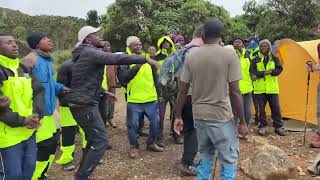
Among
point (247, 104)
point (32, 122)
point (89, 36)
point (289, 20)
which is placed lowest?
point (247, 104)

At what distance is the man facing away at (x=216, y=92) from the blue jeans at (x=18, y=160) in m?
1.69

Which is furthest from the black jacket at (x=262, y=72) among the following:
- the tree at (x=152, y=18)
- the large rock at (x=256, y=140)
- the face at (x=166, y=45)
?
the tree at (x=152, y=18)

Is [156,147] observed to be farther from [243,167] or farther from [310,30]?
[310,30]

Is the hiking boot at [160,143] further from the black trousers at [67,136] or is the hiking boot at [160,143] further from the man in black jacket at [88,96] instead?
the man in black jacket at [88,96]

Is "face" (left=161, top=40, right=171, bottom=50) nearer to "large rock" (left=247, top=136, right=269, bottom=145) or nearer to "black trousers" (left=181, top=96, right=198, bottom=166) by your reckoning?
"large rock" (left=247, top=136, right=269, bottom=145)

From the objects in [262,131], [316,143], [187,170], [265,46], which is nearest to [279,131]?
[262,131]

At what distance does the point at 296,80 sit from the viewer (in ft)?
30.3

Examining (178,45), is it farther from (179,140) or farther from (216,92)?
(216,92)

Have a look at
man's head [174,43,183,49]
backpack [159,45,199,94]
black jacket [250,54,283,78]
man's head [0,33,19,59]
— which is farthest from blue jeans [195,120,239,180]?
black jacket [250,54,283,78]

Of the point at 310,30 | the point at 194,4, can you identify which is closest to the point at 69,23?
the point at 194,4

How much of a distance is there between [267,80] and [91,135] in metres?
4.18

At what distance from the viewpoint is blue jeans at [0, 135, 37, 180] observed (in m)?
4.09

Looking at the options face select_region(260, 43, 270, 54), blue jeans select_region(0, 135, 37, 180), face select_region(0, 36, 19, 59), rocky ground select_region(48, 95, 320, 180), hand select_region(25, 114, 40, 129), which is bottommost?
rocky ground select_region(48, 95, 320, 180)

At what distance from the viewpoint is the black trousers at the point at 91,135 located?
5.21 meters
